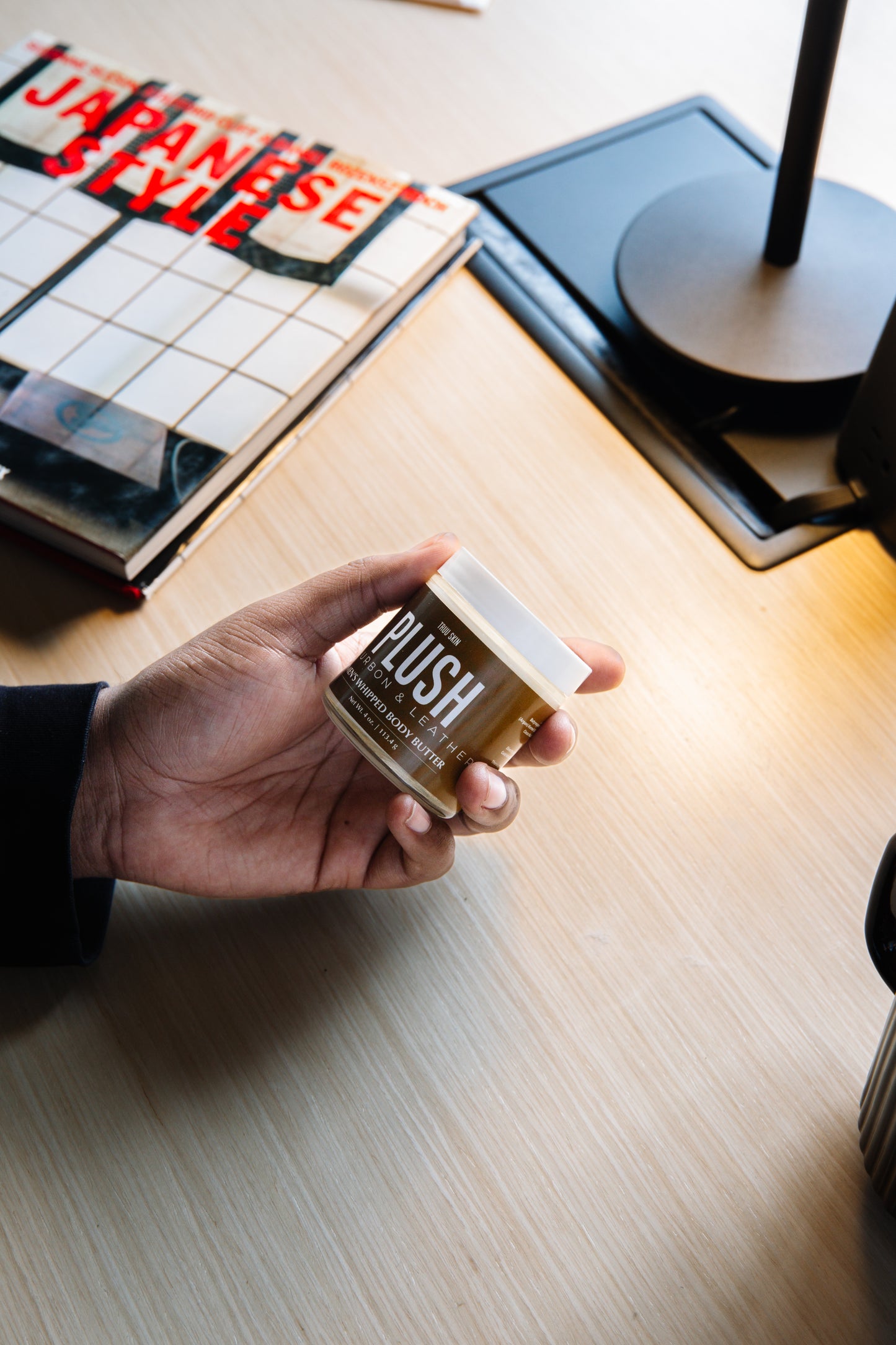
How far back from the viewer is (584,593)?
622mm

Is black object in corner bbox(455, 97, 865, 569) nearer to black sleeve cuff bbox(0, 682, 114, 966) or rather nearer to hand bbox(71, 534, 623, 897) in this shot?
hand bbox(71, 534, 623, 897)

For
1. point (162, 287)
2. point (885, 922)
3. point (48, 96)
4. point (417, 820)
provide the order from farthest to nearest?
1. point (48, 96)
2. point (162, 287)
3. point (417, 820)
4. point (885, 922)

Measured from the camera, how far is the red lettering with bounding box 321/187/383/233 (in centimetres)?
74

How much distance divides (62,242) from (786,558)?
0.56 m

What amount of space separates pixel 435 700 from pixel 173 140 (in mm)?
602

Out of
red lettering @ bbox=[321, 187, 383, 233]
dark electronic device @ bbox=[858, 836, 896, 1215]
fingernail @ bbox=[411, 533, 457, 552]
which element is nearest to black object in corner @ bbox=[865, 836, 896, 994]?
dark electronic device @ bbox=[858, 836, 896, 1215]

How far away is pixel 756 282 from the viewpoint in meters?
0.69

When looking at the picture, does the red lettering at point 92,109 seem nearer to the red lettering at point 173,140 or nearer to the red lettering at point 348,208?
the red lettering at point 173,140

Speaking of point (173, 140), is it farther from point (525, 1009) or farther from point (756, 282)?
point (525, 1009)

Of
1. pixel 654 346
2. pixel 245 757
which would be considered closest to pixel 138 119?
pixel 654 346

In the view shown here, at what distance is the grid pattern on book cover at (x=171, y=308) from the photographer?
2.16 ft

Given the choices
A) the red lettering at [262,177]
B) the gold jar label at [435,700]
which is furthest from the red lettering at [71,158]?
the gold jar label at [435,700]

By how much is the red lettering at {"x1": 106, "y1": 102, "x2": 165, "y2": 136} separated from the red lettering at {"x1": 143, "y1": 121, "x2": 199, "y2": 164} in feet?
0.04

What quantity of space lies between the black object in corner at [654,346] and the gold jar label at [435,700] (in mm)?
279
